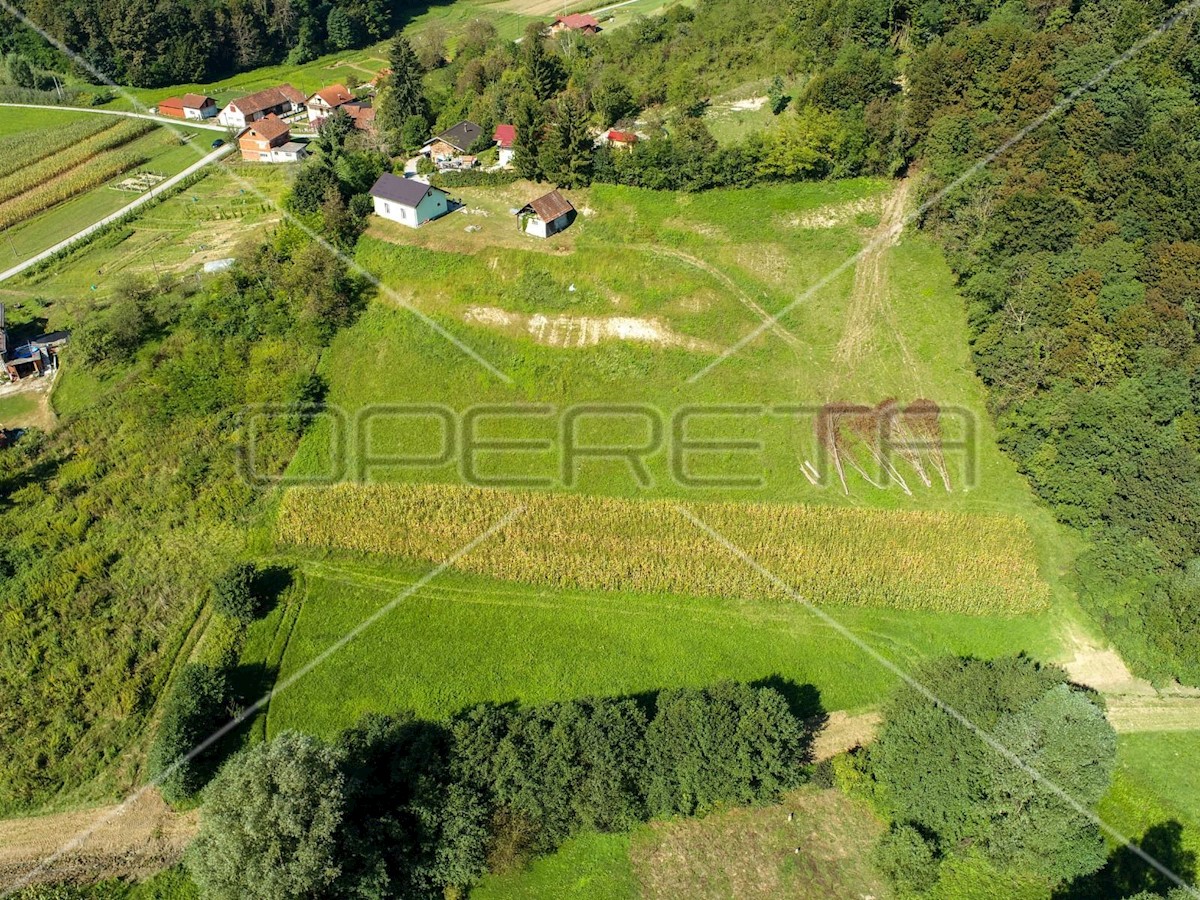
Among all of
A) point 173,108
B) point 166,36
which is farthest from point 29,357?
point 166,36

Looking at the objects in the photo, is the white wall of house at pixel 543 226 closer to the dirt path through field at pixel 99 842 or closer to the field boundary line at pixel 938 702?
the field boundary line at pixel 938 702

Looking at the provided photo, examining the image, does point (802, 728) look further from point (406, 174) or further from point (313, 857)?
point (406, 174)

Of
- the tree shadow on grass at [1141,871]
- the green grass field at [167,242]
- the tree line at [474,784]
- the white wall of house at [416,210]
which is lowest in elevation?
the tree shadow on grass at [1141,871]

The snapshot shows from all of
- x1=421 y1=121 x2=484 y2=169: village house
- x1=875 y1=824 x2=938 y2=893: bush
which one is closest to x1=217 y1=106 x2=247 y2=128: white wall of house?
x1=421 y1=121 x2=484 y2=169: village house

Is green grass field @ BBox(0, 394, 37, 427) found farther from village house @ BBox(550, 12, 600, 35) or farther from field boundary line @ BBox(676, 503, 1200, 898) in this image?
village house @ BBox(550, 12, 600, 35)

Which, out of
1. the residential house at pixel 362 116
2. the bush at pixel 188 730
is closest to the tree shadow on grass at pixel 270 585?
the bush at pixel 188 730

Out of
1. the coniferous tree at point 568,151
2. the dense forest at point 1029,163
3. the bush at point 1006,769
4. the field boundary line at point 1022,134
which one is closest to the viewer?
the bush at point 1006,769

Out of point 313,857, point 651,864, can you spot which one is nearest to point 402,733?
point 313,857

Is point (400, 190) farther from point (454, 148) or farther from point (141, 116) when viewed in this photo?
point (141, 116)
